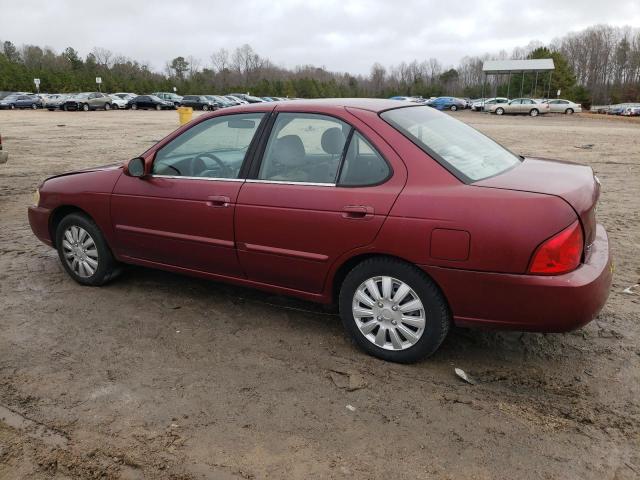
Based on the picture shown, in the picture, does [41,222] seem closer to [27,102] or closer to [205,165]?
[205,165]

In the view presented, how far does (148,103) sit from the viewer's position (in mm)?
51781

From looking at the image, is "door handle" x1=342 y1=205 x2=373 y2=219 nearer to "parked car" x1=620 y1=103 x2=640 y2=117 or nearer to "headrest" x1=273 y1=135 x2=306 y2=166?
"headrest" x1=273 y1=135 x2=306 y2=166

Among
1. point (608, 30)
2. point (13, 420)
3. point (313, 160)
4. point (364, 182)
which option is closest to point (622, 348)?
point (364, 182)

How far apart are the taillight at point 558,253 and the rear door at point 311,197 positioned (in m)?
0.88

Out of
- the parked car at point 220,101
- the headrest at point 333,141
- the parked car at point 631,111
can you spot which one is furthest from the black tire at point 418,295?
the parked car at point 631,111

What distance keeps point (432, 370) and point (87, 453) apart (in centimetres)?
204

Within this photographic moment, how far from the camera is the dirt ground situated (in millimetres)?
2664

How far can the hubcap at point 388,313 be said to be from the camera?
338cm

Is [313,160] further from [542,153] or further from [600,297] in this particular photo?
[542,153]

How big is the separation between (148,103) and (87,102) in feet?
21.4

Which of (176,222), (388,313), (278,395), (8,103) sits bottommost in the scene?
(278,395)

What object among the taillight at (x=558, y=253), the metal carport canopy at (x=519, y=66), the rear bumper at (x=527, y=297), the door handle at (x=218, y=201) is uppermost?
the metal carport canopy at (x=519, y=66)

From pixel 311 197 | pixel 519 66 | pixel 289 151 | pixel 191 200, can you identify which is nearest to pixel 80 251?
pixel 191 200

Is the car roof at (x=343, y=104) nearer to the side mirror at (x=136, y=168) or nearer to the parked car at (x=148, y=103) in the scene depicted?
the side mirror at (x=136, y=168)
